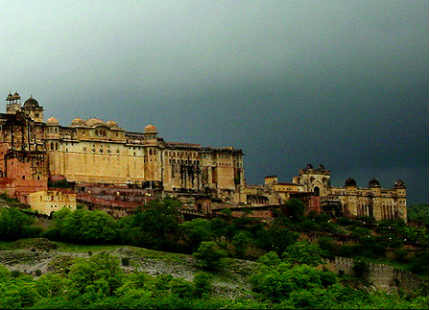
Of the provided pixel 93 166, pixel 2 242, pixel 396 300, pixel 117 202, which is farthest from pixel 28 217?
pixel 396 300

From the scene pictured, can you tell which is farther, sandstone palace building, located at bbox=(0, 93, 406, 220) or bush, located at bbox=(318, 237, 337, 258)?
sandstone palace building, located at bbox=(0, 93, 406, 220)

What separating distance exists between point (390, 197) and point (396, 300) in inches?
2992

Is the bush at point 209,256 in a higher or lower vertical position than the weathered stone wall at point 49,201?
lower

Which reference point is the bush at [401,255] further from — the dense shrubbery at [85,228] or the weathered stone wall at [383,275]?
the dense shrubbery at [85,228]

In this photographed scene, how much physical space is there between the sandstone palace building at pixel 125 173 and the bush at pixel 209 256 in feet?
70.1

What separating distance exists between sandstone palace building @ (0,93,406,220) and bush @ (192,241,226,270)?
70.1 ft

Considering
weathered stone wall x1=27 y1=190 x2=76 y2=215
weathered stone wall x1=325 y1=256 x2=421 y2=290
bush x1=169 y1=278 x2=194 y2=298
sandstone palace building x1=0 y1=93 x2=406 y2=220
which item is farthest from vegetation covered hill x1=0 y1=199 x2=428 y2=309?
sandstone palace building x1=0 y1=93 x2=406 y2=220

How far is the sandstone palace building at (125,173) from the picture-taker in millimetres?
124875

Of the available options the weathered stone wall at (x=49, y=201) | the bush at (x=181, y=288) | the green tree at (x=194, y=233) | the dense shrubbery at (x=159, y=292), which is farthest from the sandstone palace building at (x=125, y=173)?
the bush at (x=181, y=288)

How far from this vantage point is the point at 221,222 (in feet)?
398

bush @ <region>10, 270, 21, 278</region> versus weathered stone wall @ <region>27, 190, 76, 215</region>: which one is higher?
weathered stone wall @ <region>27, 190, 76, 215</region>

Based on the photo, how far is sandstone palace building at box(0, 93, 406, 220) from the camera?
410 feet

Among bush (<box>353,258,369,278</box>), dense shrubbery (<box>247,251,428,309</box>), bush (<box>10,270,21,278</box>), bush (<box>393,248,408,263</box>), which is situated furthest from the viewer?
bush (<box>393,248,408,263</box>)

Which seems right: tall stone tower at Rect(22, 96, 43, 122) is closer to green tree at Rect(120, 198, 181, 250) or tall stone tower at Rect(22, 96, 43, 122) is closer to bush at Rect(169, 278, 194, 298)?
green tree at Rect(120, 198, 181, 250)
